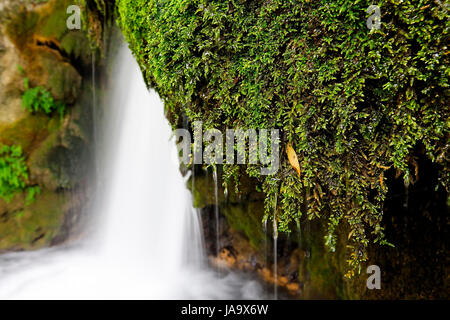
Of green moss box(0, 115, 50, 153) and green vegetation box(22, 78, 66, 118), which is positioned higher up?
green vegetation box(22, 78, 66, 118)

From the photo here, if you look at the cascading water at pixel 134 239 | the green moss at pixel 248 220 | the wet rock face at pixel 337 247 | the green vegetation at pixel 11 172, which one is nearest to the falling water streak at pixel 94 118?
the cascading water at pixel 134 239

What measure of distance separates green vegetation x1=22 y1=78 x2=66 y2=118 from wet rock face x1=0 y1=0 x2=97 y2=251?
0.21 ft

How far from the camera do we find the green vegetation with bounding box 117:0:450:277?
1.57 m

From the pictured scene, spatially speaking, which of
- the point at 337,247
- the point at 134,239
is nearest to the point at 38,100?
the point at 134,239

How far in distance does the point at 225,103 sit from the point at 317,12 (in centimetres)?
82

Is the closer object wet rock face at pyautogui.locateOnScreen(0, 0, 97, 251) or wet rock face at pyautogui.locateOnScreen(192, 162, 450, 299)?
wet rock face at pyautogui.locateOnScreen(192, 162, 450, 299)

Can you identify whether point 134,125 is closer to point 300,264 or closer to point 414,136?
point 300,264

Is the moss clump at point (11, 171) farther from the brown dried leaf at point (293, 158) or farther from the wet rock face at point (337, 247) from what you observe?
the brown dried leaf at point (293, 158)

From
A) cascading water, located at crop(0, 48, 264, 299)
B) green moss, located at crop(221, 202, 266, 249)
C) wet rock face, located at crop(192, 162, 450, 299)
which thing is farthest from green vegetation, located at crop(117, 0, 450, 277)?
cascading water, located at crop(0, 48, 264, 299)

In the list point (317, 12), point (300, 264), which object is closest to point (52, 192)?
point (300, 264)

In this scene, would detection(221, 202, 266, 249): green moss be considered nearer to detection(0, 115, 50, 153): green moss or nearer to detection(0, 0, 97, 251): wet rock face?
detection(0, 0, 97, 251): wet rock face

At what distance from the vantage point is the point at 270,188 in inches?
80.5

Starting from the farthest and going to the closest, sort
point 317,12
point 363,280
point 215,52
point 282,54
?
1. point 363,280
2. point 215,52
3. point 282,54
4. point 317,12
